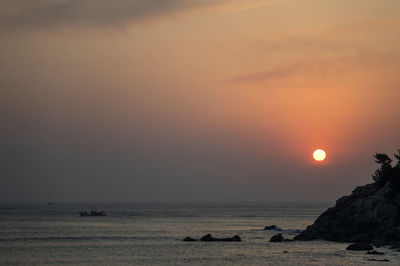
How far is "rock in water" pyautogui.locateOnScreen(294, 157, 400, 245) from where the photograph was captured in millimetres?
99875

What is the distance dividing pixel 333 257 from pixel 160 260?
2411 centimetres

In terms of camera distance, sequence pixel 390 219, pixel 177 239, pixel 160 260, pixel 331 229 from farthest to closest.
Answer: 1. pixel 177 239
2. pixel 331 229
3. pixel 390 219
4. pixel 160 260

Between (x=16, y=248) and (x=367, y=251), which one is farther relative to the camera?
(x=16, y=248)

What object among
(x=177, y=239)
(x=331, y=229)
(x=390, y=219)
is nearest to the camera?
(x=390, y=219)

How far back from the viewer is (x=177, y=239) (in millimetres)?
119625

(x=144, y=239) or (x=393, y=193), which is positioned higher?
(x=393, y=193)

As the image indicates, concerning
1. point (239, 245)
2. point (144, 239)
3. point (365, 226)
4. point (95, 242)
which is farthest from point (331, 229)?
point (95, 242)

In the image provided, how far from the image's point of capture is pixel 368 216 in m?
105

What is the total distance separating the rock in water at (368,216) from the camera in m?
99.9

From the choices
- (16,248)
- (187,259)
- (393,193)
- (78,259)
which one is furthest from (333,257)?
(16,248)

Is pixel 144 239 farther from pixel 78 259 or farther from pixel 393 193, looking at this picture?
pixel 393 193

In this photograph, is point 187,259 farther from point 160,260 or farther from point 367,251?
point 367,251

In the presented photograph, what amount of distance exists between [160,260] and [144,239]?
123 ft

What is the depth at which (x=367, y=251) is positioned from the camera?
87562mm
